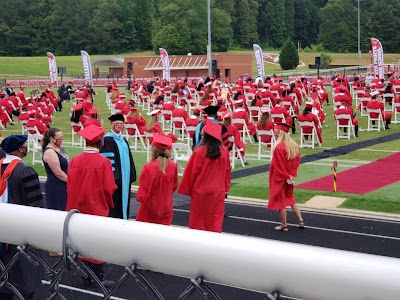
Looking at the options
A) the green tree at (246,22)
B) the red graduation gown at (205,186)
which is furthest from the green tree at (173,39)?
the red graduation gown at (205,186)

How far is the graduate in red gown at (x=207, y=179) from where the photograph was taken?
8.09 meters

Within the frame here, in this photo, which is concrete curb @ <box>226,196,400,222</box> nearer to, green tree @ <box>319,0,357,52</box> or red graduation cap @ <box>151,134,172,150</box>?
red graduation cap @ <box>151,134,172,150</box>

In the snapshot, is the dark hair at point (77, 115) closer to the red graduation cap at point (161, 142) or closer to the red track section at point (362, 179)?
the red track section at point (362, 179)

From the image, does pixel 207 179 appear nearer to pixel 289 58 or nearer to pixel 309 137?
pixel 309 137

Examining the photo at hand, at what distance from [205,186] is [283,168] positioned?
2.91 metres

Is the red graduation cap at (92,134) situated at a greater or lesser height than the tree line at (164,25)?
lesser

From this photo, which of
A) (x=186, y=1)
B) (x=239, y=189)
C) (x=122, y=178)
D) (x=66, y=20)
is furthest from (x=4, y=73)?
(x=122, y=178)

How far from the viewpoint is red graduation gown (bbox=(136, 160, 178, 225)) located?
8250 millimetres

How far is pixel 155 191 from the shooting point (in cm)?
829

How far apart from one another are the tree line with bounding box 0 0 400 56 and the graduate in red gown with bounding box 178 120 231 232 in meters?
83.4

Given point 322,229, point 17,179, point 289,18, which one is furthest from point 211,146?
point 289,18

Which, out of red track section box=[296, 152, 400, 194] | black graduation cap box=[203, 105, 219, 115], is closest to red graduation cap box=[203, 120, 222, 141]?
black graduation cap box=[203, 105, 219, 115]

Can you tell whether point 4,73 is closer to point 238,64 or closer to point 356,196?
point 238,64

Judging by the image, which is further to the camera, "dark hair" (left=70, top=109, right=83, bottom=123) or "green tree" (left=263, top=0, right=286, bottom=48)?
"green tree" (left=263, top=0, right=286, bottom=48)
